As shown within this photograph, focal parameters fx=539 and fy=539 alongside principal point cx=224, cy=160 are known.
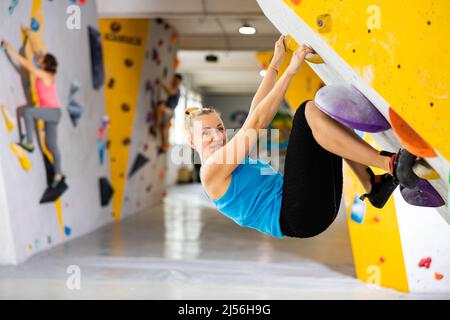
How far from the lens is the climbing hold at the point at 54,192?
4852 millimetres

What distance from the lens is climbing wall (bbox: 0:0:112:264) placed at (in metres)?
4.16

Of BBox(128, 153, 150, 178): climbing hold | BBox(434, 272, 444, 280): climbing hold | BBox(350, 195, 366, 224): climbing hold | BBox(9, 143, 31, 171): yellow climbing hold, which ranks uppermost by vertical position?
BBox(9, 143, 31, 171): yellow climbing hold

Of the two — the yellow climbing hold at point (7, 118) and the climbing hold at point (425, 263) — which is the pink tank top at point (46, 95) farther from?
the climbing hold at point (425, 263)

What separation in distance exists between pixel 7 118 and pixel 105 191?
98.3 inches

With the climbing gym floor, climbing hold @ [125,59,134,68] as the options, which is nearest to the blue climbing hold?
the climbing gym floor

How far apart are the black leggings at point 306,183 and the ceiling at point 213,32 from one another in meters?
4.76

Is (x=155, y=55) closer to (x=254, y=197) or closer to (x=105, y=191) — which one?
(x=105, y=191)

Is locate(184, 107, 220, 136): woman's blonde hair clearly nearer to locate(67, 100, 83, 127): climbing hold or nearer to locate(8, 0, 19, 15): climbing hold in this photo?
locate(8, 0, 19, 15): climbing hold

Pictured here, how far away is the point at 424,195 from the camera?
1861 millimetres


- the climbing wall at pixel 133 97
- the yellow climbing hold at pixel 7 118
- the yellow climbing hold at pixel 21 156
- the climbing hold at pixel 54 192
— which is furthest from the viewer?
the climbing wall at pixel 133 97

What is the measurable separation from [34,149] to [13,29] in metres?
1.02

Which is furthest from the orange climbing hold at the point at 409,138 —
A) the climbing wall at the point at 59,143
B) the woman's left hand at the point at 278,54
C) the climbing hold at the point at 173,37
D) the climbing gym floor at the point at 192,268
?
the climbing hold at the point at 173,37
